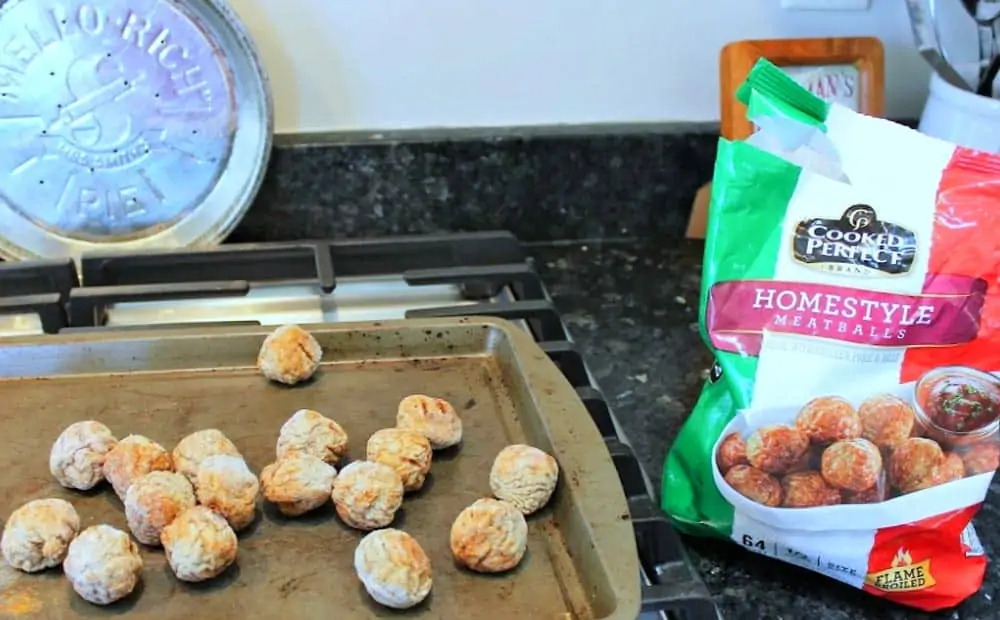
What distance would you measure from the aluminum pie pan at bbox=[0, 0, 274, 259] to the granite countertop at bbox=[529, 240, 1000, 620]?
0.32m

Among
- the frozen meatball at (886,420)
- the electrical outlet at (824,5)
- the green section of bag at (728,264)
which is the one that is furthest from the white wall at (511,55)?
the frozen meatball at (886,420)

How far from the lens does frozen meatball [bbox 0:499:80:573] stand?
56 centimetres

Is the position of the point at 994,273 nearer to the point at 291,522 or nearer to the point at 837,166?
the point at 837,166

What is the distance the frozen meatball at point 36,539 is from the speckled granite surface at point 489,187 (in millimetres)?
428

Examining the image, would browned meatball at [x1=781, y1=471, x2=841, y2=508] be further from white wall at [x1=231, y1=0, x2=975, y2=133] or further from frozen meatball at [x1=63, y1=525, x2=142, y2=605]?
white wall at [x1=231, y1=0, x2=975, y2=133]

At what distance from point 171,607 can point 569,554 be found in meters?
0.23

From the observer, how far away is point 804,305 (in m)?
0.60

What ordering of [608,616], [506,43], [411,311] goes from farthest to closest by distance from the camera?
[506,43] → [411,311] → [608,616]

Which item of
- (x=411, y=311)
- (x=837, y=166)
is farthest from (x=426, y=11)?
(x=837, y=166)

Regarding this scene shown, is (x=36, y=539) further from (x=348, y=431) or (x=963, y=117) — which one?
(x=963, y=117)

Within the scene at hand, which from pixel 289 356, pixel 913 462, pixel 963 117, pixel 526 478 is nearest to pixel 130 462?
pixel 289 356

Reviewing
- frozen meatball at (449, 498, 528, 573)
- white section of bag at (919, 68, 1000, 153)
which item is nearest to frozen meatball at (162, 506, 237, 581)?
frozen meatball at (449, 498, 528, 573)

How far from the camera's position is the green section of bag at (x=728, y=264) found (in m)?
0.60

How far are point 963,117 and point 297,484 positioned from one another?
0.62 meters
